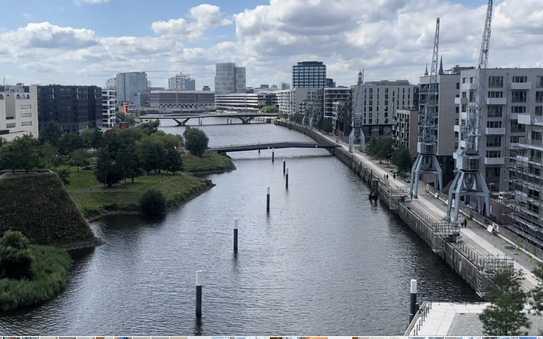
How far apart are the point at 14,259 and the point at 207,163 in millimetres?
30732

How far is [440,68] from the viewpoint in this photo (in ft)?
137

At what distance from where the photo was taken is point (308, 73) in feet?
525

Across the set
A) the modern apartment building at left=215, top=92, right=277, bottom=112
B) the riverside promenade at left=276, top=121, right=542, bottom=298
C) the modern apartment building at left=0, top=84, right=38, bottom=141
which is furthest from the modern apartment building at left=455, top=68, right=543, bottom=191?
the modern apartment building at left=215, top=92, right=277, bottom=112

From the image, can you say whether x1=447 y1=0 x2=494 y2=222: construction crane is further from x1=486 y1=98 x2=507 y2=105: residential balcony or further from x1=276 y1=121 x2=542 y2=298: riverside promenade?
x1=486 y1=98 x2=507 y2=105: residential balcony

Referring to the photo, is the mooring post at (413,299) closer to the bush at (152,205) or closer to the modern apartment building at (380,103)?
the bush at (152,205)

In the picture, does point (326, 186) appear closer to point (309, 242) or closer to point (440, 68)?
point (440, 68)

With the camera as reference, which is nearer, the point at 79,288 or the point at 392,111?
the point at 79,288

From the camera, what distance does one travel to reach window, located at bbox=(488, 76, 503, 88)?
32.0m

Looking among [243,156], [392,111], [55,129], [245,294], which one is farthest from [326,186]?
[392,111]

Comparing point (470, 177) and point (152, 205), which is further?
point (152, 205)

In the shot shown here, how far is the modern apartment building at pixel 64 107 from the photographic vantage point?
67.7 metres

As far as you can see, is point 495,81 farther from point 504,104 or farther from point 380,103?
point 380,103

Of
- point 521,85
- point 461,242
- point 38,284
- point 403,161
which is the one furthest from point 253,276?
point 403,161

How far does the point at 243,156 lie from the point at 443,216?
3221 cm
